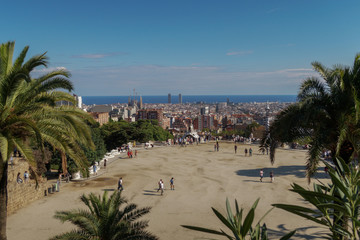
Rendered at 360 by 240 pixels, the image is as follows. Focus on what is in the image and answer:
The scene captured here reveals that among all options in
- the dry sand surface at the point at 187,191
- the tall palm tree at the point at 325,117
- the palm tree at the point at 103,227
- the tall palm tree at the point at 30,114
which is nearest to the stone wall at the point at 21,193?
the dry sand surface at the point at 187,191

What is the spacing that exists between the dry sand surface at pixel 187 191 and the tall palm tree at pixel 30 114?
7.14m

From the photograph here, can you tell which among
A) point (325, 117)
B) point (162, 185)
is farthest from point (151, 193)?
point (325, 117)

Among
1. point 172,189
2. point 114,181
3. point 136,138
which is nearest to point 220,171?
point 172,189

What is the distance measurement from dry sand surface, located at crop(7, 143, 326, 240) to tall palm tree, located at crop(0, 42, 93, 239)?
7.14m

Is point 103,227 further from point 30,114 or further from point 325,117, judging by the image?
point 325,117

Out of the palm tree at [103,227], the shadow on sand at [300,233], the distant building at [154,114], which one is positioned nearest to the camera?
the palm tree at [103,227]

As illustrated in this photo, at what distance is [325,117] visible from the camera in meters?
8.76

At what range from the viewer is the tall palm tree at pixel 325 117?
8.13 meters

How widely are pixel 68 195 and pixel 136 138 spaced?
3234 cm

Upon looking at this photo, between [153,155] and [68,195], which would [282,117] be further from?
[153,155]

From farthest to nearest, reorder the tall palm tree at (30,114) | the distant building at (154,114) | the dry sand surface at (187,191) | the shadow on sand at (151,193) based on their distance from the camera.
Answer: the distant building at (154,114) < the shadow on sand at (151,193) < the dry sand surface at (187,191) < the tall palm tree at (30,114)

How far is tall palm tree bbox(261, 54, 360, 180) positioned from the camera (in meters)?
8.13

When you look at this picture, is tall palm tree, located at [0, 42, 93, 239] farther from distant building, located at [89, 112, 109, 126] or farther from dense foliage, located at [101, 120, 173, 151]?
distant building, located at [89, 112, 109, 126]

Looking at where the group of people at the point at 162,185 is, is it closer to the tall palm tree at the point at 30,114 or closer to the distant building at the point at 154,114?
the tall palm tree at the point at 30,114
